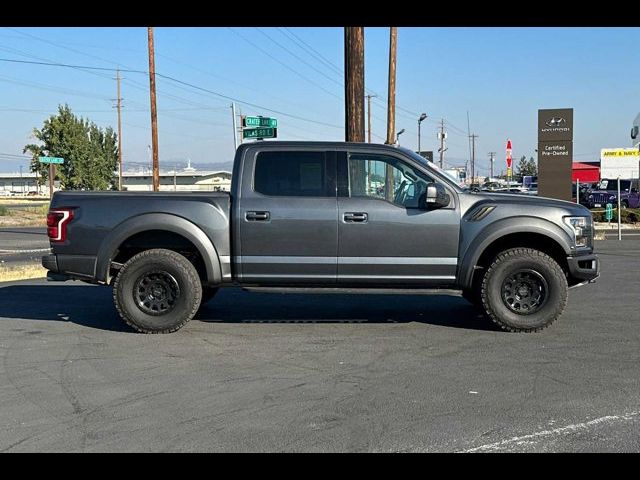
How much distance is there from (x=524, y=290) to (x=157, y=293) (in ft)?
13.6

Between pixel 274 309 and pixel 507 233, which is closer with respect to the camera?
pixel 507 233

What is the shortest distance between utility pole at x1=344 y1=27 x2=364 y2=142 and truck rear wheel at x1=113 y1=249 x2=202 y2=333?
6.66m

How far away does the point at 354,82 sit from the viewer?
12.6 m

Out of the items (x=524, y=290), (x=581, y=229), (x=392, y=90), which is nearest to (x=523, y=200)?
(x=581, y=229)

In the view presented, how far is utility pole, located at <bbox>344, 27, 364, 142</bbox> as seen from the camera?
12.5 meters

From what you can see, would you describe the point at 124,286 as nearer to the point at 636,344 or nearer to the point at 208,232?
the point at 208,232

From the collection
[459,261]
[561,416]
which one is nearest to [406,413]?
[561,416]

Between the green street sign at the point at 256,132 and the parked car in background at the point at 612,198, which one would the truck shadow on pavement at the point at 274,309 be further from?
the parked car in background at the point at 612,198

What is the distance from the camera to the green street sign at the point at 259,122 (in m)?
18.0

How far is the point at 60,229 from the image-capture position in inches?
276

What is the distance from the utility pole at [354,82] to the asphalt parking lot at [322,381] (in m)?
5.44

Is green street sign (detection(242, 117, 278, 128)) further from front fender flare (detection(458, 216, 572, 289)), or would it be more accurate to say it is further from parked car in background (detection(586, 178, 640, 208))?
parked car in background (detection(586, 178, 640, 208))

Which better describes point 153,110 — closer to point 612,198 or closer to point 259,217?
point 259,217
